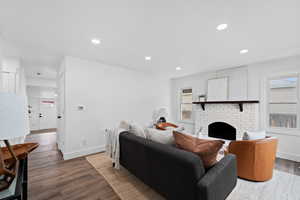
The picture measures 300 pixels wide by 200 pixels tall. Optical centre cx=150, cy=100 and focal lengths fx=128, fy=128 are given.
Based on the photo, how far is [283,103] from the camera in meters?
3.26

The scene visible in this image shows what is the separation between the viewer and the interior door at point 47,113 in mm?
6902

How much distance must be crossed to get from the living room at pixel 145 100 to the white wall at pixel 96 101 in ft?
0.09

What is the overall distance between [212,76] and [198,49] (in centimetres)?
208

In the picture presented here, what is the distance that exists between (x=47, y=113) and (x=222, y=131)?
854cm

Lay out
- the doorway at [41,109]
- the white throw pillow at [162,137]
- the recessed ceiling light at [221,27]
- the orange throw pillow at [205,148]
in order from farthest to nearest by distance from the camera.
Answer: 1. the doorway at [41,109]
2. the recessed ceiling light at [221,27]
3. the white throw pillow at [162,137]
4. the orange throw pillow at [205,148]

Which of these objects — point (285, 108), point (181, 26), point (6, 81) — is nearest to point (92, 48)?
point (181, 26)

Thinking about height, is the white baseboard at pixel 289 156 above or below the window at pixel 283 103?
below

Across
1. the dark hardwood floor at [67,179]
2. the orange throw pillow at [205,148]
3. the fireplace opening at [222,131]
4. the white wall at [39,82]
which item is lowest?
the dark hardwood floor at [67,179]

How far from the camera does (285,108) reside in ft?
10.6

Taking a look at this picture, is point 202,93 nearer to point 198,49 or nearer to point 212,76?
point 212,76

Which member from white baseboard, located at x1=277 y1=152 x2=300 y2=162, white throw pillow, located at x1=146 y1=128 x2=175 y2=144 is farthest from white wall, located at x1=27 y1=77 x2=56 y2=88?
white baseboard, located at x1=277 y1=152 x2=300 y2=162

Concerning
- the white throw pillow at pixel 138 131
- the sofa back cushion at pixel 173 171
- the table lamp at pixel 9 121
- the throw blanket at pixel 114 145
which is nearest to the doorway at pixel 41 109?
the throw blanket at pixel 114 145

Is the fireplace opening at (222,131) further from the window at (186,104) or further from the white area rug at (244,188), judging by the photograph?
the white area rug at (244,188)

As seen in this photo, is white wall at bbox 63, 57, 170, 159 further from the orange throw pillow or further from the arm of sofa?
the arm of sofa
